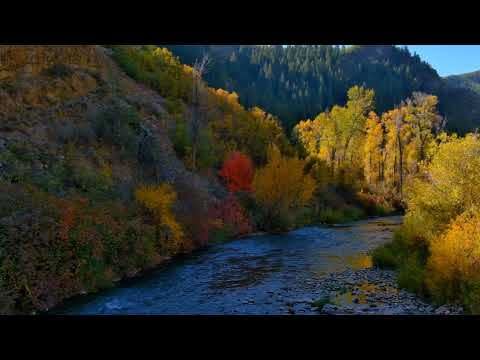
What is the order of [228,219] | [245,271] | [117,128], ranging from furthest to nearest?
1. [117,128]
2. [228,219]
3. [245,271]

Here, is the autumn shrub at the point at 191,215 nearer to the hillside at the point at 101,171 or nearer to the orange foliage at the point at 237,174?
the hillside at the point at 101,171

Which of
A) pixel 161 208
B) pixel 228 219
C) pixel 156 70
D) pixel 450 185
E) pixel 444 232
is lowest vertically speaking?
pixel 228 219

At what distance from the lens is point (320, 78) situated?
151 meters

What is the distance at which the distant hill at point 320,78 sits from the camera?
368 feet

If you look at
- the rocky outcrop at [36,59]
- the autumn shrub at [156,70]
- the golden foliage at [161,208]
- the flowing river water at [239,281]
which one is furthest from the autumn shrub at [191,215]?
the autumn shrub at [156,70]

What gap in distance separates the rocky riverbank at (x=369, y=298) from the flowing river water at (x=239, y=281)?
482mm

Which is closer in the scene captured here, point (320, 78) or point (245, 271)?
point (245, 271)

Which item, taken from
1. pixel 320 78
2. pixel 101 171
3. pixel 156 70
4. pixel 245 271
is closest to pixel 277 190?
pixel 101 171

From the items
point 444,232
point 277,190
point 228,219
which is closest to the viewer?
point 444,232

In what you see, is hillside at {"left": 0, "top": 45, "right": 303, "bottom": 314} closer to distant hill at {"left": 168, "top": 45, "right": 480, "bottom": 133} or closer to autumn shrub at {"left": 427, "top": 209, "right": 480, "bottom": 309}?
autumn shrub at {"left": 427, "top": 209, "right": 480, "bottom": 309}

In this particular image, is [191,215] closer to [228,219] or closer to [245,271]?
[228,219]

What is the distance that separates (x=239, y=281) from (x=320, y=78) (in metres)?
144
